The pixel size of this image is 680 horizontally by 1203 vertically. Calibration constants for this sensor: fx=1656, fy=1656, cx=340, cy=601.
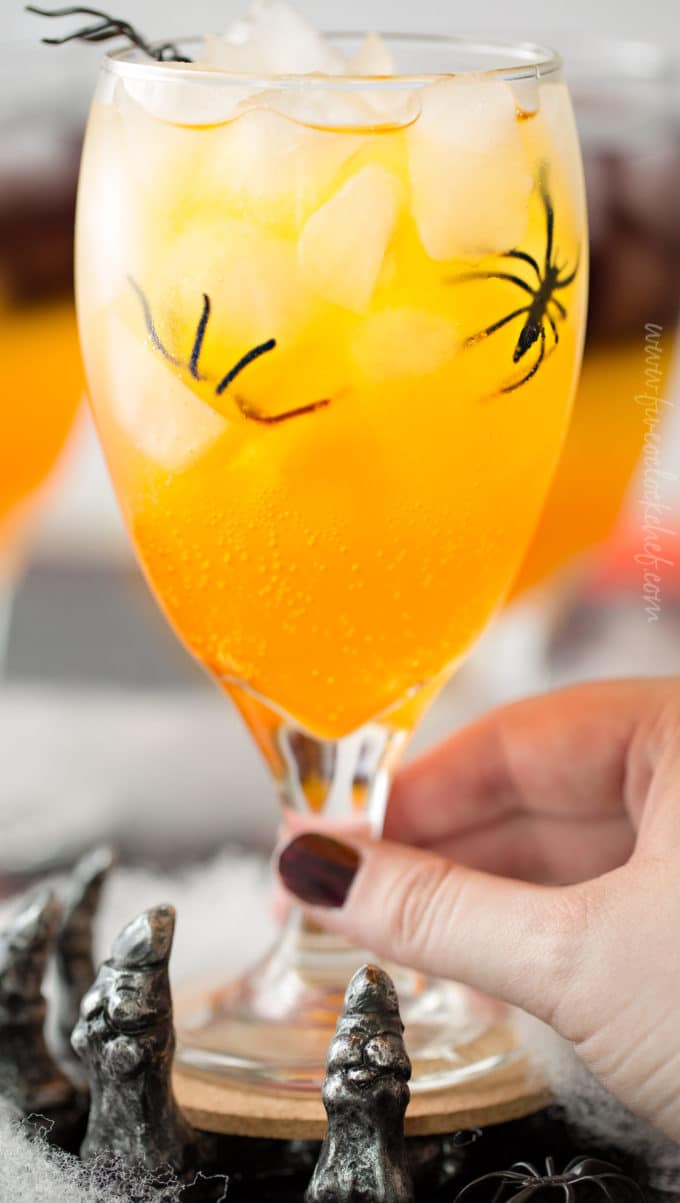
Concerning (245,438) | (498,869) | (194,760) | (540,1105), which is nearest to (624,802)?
(498,869)

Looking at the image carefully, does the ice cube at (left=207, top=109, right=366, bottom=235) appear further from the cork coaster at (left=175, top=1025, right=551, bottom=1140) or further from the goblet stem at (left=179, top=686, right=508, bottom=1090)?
the cork coaster at (left=175, top=1025, right=551, bottom=1140)

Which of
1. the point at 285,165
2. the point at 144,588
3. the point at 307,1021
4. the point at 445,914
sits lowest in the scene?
the point at 144,588

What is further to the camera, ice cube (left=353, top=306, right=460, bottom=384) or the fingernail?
the fingernail

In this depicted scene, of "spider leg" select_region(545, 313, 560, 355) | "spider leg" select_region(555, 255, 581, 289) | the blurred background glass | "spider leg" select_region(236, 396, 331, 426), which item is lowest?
the blurred background glass

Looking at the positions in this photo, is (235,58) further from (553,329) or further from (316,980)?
Answer: (316,980)

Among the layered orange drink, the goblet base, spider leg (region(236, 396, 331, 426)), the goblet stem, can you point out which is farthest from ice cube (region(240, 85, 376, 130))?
the goblet base

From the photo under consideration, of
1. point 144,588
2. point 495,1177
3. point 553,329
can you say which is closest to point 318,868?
point 495,1177
